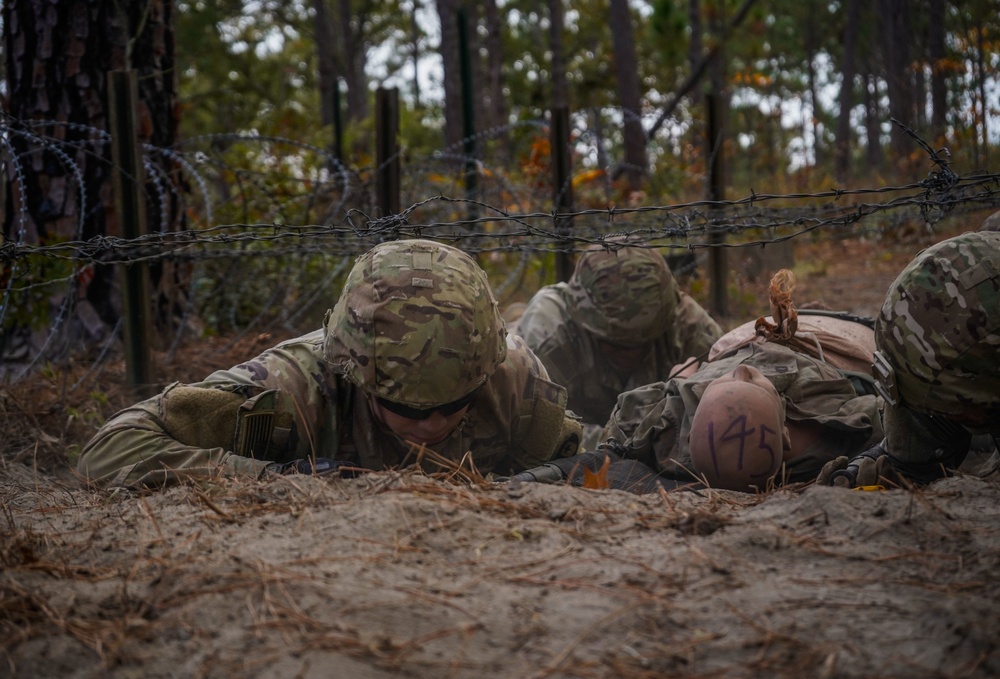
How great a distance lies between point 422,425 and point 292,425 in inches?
18.9

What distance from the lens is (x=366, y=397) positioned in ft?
11.1

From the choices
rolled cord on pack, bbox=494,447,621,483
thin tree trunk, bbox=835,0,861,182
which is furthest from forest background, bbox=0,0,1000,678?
thin tree trunk, bbox=835,0,861,182

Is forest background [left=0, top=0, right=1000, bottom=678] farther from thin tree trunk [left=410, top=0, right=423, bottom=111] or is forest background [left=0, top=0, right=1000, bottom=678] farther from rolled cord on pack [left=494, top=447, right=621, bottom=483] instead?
thin tree trunk [left=410, top=0, right=423, bottom=111]

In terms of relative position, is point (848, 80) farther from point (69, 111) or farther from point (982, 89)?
point (69, 111)

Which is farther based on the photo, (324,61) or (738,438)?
(324,61)

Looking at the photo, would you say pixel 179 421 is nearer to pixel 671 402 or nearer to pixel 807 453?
pixel 671 402

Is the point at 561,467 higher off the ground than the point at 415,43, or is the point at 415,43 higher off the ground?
the point at 415,43

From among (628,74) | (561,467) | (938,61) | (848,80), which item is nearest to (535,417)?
(561,467)

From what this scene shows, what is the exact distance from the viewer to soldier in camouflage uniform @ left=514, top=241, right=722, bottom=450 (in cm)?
473

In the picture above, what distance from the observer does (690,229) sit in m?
3.34

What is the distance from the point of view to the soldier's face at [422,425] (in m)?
3.15

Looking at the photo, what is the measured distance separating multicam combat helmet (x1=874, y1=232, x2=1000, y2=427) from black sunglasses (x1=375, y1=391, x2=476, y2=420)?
131 cm

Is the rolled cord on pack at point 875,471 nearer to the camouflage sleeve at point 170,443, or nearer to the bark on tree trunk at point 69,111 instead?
the camouflage sleeve at point 170,443

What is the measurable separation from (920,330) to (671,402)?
1.06 meters
